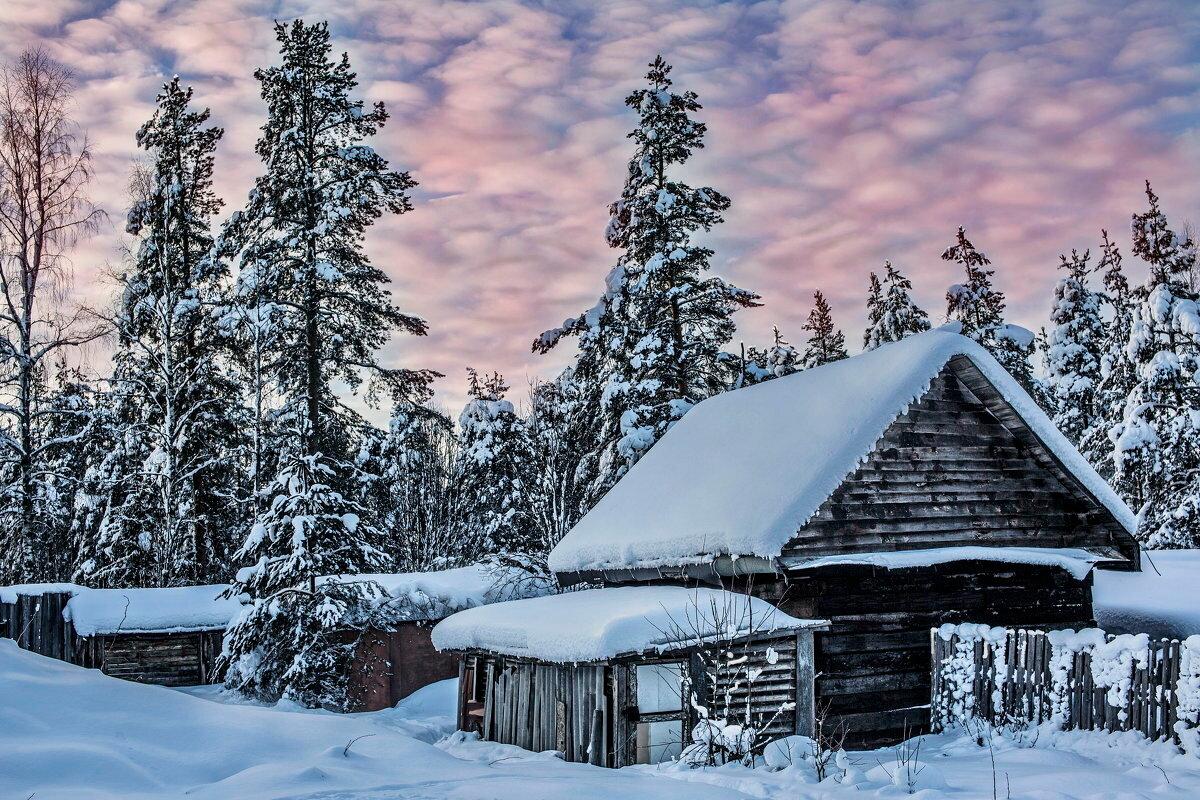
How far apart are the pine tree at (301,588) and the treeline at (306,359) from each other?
0.19ft

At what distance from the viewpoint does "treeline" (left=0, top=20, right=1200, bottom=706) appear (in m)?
20.6

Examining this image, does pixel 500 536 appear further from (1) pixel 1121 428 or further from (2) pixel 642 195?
(1) pixel 1121 428

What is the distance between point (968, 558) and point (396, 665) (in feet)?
54.6

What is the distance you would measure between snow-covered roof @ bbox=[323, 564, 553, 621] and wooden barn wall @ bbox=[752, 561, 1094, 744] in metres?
12.8

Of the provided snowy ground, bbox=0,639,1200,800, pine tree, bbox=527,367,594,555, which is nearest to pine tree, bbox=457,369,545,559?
pine tree, bbox=527,367,594,555

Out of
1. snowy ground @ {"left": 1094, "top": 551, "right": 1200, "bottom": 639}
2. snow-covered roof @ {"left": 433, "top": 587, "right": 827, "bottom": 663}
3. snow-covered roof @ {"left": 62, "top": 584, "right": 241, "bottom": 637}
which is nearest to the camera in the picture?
snow-covered roof @ {"left": 433, "top": 587, "right": 827, "bottom": 663}

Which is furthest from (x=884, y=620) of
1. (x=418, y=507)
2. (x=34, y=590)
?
(x=418, y=507)

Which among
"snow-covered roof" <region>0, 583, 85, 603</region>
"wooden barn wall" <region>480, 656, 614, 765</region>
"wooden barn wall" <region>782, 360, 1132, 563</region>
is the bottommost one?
"wooden barn wall" <region>480, 656, 614, 765</region>

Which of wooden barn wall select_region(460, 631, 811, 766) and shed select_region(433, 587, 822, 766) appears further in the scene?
wooden barn wall select_region(460, 631, 811, 766)

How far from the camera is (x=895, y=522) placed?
15188 mm

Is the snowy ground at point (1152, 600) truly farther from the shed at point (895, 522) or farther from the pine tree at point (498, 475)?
the pine tree at point (498, 475)

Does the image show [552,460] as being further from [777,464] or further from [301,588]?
[777,464]

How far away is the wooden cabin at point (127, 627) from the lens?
976 inches

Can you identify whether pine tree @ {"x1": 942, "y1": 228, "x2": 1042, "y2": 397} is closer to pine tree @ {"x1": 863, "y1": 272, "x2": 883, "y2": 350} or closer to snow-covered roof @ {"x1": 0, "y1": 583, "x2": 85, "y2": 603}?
pine tree @ {"x1": 863, "y1": 272, "x2": 883, "y2": 350}
